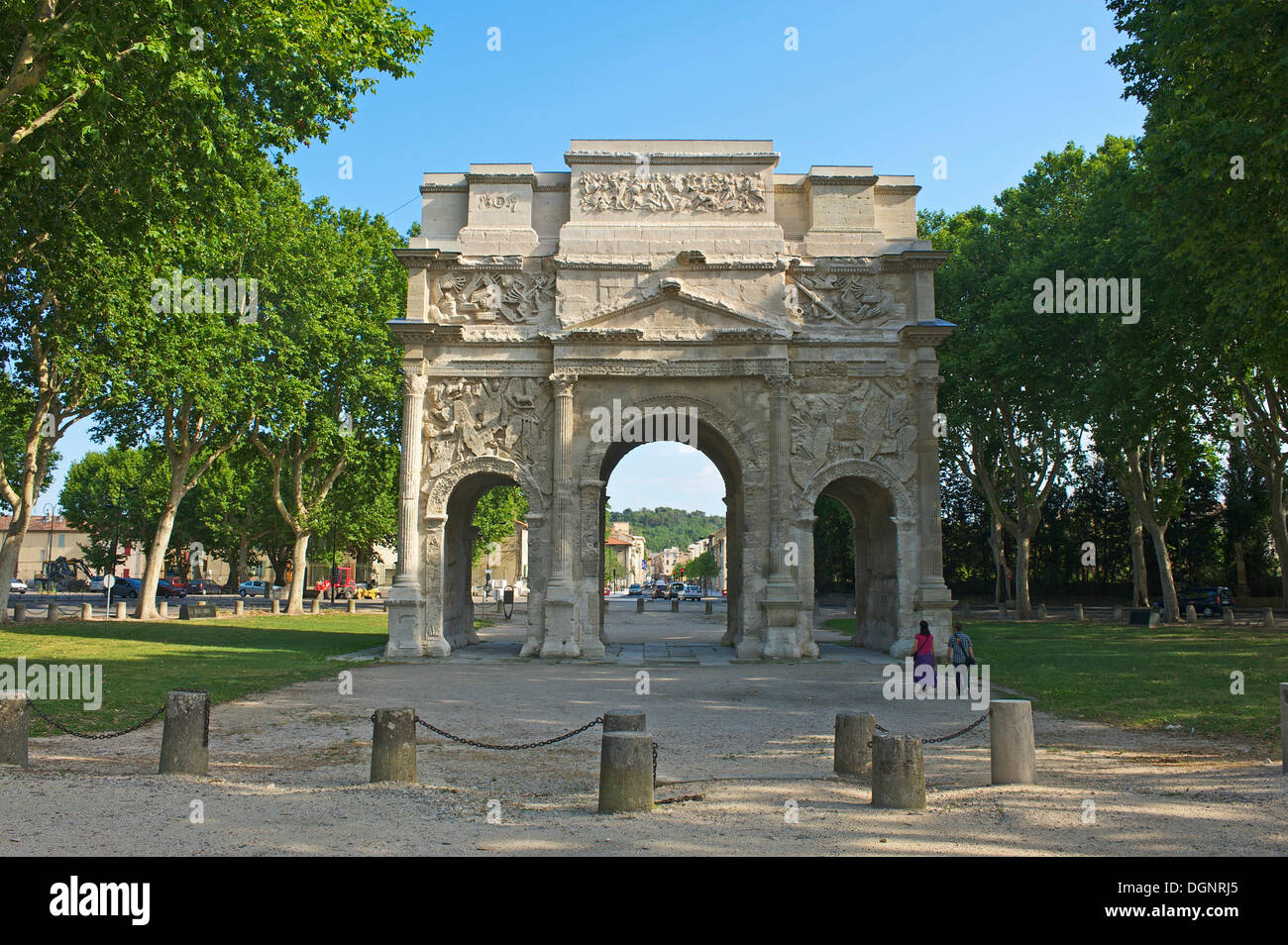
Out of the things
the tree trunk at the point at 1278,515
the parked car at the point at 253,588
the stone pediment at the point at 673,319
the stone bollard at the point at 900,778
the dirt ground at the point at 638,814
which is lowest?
the parked car at the point at 253,588

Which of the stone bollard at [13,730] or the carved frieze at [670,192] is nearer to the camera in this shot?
the stone bollard at [13,730]

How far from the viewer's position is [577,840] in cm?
725

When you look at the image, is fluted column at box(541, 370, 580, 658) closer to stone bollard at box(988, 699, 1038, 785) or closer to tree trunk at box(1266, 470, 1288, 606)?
stone bollard at box(988, 699, 1038, 785)

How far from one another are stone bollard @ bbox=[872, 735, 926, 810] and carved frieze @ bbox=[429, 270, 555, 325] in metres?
18.9

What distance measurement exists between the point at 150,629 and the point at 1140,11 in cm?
3403

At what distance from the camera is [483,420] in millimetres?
25469

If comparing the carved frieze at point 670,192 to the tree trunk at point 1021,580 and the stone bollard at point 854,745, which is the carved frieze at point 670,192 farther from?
the tree trunk at point 1021,580

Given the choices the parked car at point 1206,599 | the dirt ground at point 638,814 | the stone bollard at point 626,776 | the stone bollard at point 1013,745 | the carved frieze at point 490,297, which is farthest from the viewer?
the parked car at point 1206,599

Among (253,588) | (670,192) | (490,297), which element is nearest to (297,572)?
(490,297)

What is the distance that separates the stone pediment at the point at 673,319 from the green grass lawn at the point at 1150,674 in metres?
10.6

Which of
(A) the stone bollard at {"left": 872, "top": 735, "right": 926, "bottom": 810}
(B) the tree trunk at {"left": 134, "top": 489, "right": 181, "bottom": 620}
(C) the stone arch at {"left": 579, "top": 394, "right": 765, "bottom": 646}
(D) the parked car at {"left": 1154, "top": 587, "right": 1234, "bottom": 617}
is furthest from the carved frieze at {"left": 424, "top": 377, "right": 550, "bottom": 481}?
(D) the parked car at {"left": 1154, "top": 587, "right": 1234, "bottom": 617}

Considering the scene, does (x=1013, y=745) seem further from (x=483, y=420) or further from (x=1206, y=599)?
(x=1206, y=599)

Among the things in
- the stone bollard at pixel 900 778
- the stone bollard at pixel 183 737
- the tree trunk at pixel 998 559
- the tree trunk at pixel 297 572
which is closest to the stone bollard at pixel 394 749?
the stone bollard at pixel 183 737

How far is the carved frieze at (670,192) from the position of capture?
25703 mm
